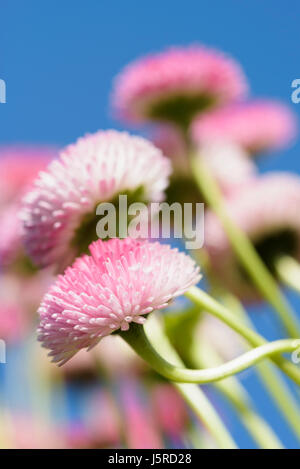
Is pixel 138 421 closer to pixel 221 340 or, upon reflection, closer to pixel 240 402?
pixel 221 340

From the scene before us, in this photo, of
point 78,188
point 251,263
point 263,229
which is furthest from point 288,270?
point 78,188

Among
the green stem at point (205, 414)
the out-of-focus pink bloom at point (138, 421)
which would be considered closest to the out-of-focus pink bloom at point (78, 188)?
the green stem at point (205, 414)

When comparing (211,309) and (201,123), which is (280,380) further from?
(201,123)

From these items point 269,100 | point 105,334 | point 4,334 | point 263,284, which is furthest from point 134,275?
point 269,100

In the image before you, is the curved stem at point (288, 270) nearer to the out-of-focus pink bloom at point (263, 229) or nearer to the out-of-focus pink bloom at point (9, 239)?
the out-of-focus pink bloom at point (263, 229)

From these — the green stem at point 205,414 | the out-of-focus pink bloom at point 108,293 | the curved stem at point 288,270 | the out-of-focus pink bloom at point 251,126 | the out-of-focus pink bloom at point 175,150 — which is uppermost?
the out-of-focus pink bloom at point 251,126

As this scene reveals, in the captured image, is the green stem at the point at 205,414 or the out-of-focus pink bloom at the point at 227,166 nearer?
the green stem at the point at 205,414
